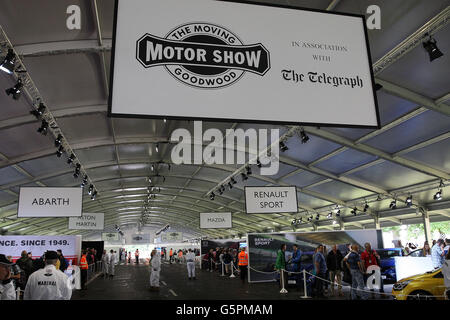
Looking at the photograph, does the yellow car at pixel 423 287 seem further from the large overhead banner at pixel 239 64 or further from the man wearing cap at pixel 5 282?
the man wearing cap at pixel 5 282

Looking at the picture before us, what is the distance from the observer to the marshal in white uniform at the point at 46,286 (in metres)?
3.67

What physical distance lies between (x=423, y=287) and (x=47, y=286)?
8.34 m

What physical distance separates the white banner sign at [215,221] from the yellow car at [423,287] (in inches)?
484

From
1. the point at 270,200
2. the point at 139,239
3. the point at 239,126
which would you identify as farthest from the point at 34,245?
the point at 139,239

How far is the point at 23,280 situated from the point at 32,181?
7933 millimetres

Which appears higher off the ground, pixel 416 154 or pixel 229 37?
pixel 416 154

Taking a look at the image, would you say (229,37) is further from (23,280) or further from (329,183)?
(329,183)

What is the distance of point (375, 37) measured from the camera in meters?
7.39


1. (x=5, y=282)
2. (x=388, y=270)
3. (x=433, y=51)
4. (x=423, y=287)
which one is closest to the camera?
(x=5, y=282)

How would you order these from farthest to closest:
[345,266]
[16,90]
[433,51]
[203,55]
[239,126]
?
[239,126] < [345,266] < [16,90] < [433,51] < [203,55]

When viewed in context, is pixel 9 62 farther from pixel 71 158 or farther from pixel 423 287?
pixel 423 287

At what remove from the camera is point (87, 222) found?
67.8ft

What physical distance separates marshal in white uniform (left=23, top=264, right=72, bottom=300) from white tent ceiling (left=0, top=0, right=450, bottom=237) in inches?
205
